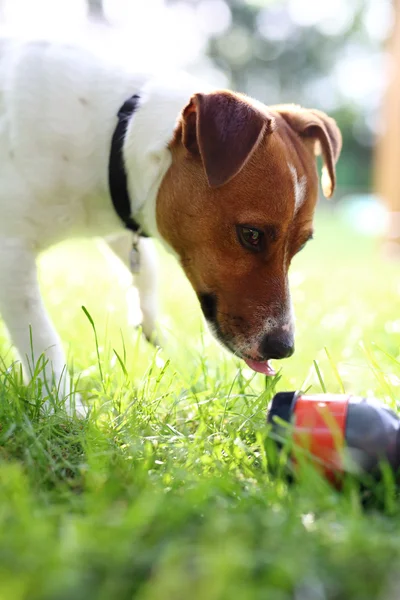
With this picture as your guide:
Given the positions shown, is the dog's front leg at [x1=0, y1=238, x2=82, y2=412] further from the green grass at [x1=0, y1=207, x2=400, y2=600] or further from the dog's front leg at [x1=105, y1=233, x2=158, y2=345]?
the dog's front leg at [x1=105, y1=233, x2=158, y2=345]

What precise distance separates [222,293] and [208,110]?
25.8 inches

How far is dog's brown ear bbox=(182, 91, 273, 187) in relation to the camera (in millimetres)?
2418

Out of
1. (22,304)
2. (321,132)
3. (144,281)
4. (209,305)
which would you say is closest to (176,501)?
(209,305)

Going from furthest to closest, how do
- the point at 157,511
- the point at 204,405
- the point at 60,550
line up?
the point at 204,405
the point at 157,511
the point at 60,550

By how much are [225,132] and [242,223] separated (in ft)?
1.12

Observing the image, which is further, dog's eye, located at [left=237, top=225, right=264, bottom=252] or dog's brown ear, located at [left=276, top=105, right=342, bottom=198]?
dog's brown ear, located at [left=276, top=105, right=342, bottom=198]

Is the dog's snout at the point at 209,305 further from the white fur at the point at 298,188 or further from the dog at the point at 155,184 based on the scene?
the white fur at the point at 298,188

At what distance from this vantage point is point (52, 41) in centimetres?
300

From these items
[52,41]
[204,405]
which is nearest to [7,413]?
[204,405]

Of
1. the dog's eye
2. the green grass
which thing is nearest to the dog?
the dog's eye

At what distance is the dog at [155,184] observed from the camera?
259cm

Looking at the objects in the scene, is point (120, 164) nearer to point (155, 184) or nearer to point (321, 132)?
point (155, 184)

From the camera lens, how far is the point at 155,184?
2.80 metres

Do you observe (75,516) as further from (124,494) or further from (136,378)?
(136,378)
